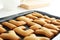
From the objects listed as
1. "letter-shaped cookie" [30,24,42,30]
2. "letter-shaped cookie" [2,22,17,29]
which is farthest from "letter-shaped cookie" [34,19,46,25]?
"letter-shaped cookie" [2,22,17,29]

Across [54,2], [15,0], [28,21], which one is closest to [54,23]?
[28,21]

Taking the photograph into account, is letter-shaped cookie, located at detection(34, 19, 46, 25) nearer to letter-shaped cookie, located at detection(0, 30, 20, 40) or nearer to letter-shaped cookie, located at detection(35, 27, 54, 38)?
letter-shaped cookie, located at detection(35, 27, 54, 38)

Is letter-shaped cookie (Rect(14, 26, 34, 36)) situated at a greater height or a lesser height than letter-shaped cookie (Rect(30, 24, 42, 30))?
lesser

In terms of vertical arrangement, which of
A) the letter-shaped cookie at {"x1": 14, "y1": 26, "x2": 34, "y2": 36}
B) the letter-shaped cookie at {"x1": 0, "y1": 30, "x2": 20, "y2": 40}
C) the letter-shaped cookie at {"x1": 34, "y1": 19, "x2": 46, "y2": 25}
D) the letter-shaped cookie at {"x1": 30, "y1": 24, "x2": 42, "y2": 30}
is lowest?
the letter-shaped cookie at {"x1": 0, "y1": 30, "x2": 20, "y2": 40}

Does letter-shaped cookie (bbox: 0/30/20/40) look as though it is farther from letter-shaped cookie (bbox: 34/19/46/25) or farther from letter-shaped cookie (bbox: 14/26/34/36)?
letter-shaped cookie (bbox: 34/19/46/25)

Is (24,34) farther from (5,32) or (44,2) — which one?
(44,2)

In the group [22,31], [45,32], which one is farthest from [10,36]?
[45,32]

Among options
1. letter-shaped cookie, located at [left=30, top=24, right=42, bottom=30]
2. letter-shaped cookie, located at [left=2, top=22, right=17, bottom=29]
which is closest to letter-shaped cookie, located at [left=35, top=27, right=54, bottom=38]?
letter-shaped cookie, located at [left=30, top=24, right=42, bottom=30]

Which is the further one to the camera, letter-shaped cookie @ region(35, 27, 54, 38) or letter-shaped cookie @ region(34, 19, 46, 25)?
letter-shaped cookie @ region(34, 19, 46, 25)

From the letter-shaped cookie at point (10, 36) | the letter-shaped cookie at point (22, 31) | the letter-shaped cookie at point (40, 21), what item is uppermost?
the letter-shaped cookie at point (40, 21)

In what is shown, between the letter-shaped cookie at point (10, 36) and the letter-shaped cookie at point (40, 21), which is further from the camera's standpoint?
the letter-shaped cookie at point (40, 21)

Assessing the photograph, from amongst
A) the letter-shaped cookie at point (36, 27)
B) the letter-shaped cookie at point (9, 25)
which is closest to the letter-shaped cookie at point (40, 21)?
the letter-shaped cookie at point (36, 27)

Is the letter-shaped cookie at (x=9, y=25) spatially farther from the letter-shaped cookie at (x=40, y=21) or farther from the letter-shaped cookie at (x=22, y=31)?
the letter-shaped cookie at (x=40, y=21)
